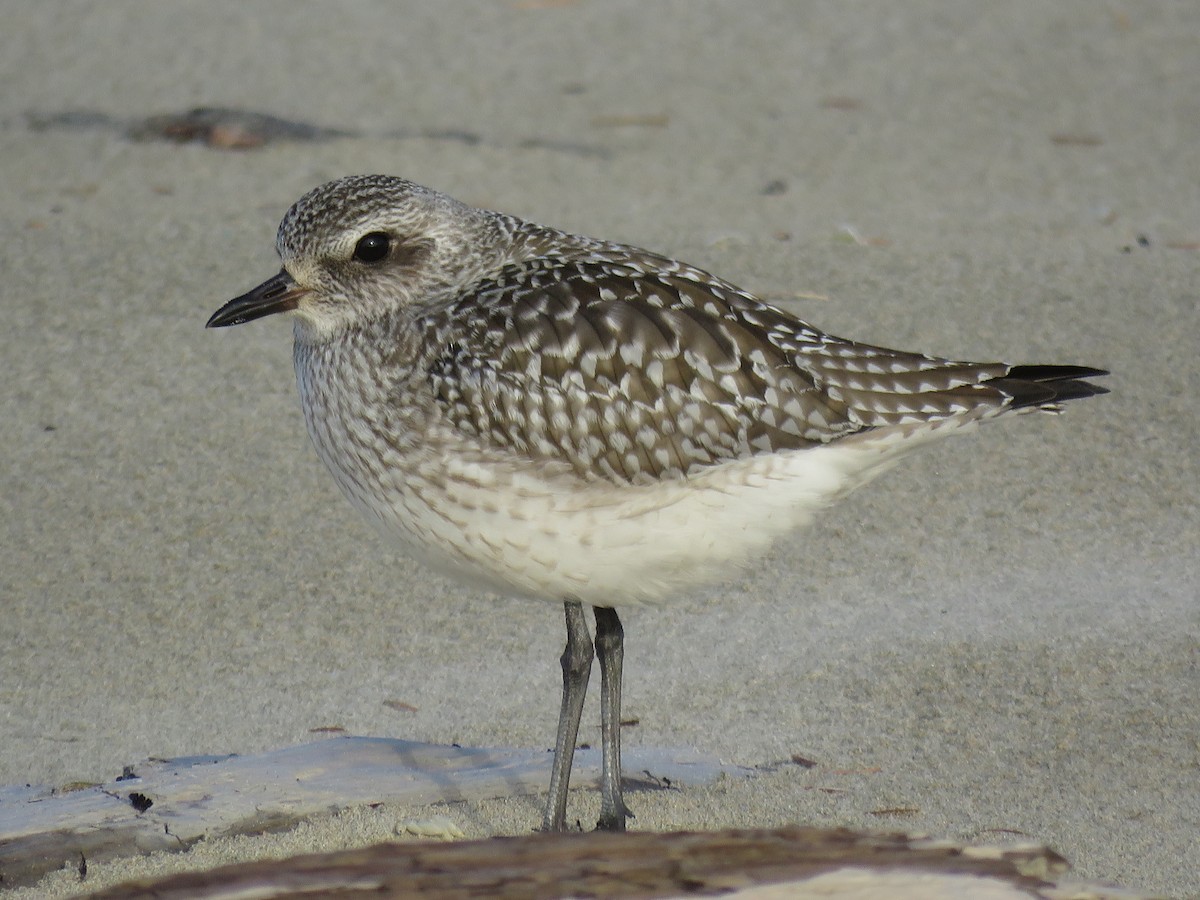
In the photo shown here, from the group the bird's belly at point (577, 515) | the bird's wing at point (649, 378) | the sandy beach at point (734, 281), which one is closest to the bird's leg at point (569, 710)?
the sandy beach at point (734, 281)

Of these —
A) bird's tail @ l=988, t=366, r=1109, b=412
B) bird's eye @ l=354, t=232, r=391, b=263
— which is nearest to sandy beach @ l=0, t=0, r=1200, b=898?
bird's tail @ l=988, t=366, r=1109, b=412

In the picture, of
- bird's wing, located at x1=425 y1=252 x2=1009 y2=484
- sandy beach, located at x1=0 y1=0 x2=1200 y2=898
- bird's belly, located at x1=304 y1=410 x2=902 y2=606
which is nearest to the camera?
bird's belly, located at x1=304 y1=410 x2=902 y2=606

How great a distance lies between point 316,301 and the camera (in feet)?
16.9

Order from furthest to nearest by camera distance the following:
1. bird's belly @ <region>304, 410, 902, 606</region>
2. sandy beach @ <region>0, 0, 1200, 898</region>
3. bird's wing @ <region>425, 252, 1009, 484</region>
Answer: sandy beach @ <region>0, 0, 1200, 898</region> → bird's wing @ <region>425, 252, 1009, 484</region> → bird's belly @ <region>304, 410, 902, 606</region>

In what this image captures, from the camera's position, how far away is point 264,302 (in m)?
5.13

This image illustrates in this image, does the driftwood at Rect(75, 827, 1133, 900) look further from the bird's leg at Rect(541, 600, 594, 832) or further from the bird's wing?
the bird's wing

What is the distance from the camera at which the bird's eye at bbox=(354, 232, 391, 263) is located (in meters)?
5.13

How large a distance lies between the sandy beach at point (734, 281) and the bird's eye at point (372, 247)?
1.68 meters

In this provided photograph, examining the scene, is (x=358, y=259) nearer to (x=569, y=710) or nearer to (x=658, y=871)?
(x=569, y=710)

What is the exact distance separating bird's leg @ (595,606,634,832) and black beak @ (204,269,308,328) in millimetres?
1346

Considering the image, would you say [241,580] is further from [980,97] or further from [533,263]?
[980,97]

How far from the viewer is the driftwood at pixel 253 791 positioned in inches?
184

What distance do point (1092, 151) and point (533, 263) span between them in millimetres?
7269

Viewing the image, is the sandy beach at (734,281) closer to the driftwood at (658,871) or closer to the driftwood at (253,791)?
the driftwood at (253,791)
